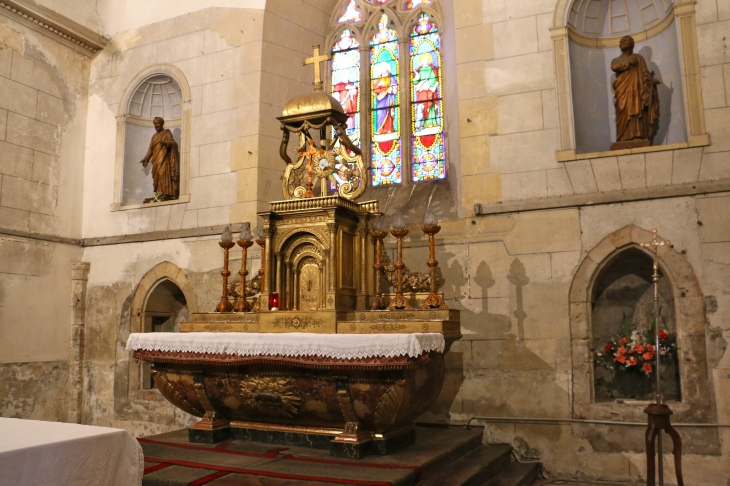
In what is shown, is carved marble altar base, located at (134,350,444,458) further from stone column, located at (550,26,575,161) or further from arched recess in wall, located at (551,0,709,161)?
arched recess in wall, located at (551,0,709,161)

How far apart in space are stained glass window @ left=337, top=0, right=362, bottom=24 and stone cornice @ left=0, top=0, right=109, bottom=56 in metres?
3.87

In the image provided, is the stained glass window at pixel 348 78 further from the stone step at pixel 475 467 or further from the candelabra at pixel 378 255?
the stone step at pixel 475 467

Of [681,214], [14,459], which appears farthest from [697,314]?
[14,459]

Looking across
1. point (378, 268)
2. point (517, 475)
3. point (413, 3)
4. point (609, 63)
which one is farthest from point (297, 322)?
point (413, 3)

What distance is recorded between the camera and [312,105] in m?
7.03

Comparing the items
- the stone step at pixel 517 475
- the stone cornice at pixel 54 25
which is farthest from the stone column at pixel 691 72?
the stone cornice at pixel 54 25

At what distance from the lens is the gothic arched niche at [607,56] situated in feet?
24.8

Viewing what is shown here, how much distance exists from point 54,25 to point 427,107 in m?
5.73

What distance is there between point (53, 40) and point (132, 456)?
30.5 feet

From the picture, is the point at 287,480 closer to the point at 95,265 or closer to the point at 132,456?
the point at 132,456

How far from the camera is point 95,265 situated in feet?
33.1

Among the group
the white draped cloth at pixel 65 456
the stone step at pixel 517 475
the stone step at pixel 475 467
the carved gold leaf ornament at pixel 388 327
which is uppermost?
the carved gold leaf ornament at pixel 388 327

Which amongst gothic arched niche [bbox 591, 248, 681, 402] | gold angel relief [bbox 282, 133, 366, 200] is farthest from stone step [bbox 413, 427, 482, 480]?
gold angel relief [bbox 282, 133, 366, 200]

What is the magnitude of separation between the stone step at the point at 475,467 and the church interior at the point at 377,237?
0.04 m
